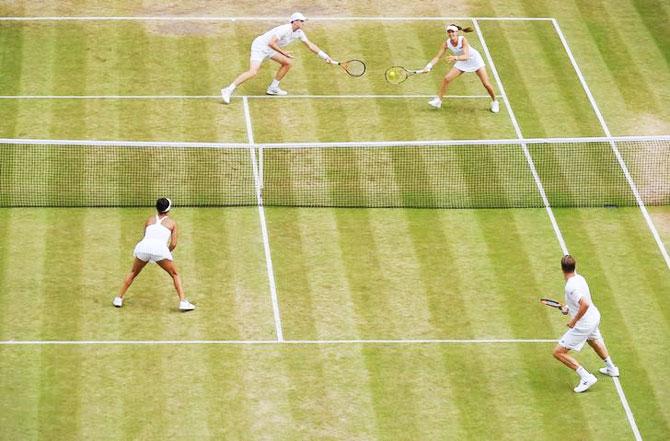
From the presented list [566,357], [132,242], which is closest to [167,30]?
[132,242]

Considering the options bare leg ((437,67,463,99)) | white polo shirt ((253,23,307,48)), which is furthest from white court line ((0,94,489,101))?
white polo shirt ((253,23,307,48))

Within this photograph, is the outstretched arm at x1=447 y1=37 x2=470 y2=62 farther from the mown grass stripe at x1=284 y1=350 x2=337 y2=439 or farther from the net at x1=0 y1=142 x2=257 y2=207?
the mown grass stripe at x1=284 y1=350 x2=337 y2=439

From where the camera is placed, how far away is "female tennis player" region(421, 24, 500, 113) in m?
32.7

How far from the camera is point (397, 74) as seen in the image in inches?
1325

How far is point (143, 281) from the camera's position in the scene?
27469mm

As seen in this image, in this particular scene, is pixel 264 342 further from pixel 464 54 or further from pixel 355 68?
pixel 355 68

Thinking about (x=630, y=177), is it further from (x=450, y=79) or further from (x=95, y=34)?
(x=95, y=34)

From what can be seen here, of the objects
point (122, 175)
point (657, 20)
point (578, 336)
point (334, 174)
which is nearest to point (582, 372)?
point (578, 336)

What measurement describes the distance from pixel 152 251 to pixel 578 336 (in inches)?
270

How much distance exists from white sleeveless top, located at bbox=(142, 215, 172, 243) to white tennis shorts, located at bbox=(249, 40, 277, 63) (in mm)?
8199

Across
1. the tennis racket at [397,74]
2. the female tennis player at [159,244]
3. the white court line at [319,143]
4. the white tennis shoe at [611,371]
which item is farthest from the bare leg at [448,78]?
the white tennis shoe at [611,371]

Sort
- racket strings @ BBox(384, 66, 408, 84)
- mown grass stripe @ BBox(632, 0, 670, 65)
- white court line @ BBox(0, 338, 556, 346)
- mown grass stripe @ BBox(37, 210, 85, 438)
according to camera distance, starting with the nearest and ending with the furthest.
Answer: mown grass stripe @ BBox(37, 210, 85, 438) < white court line @ BBox(0, 338, 556, 346) < racket strings @ BBox(384, 66, 408, 84) < mown grass stripe @ BBox(632, 0, 670, 65)

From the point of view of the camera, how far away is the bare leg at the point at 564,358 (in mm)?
24562

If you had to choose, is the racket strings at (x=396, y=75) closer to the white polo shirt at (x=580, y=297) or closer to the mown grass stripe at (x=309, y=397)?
the mown grass stripe at (x=309, y=397)
